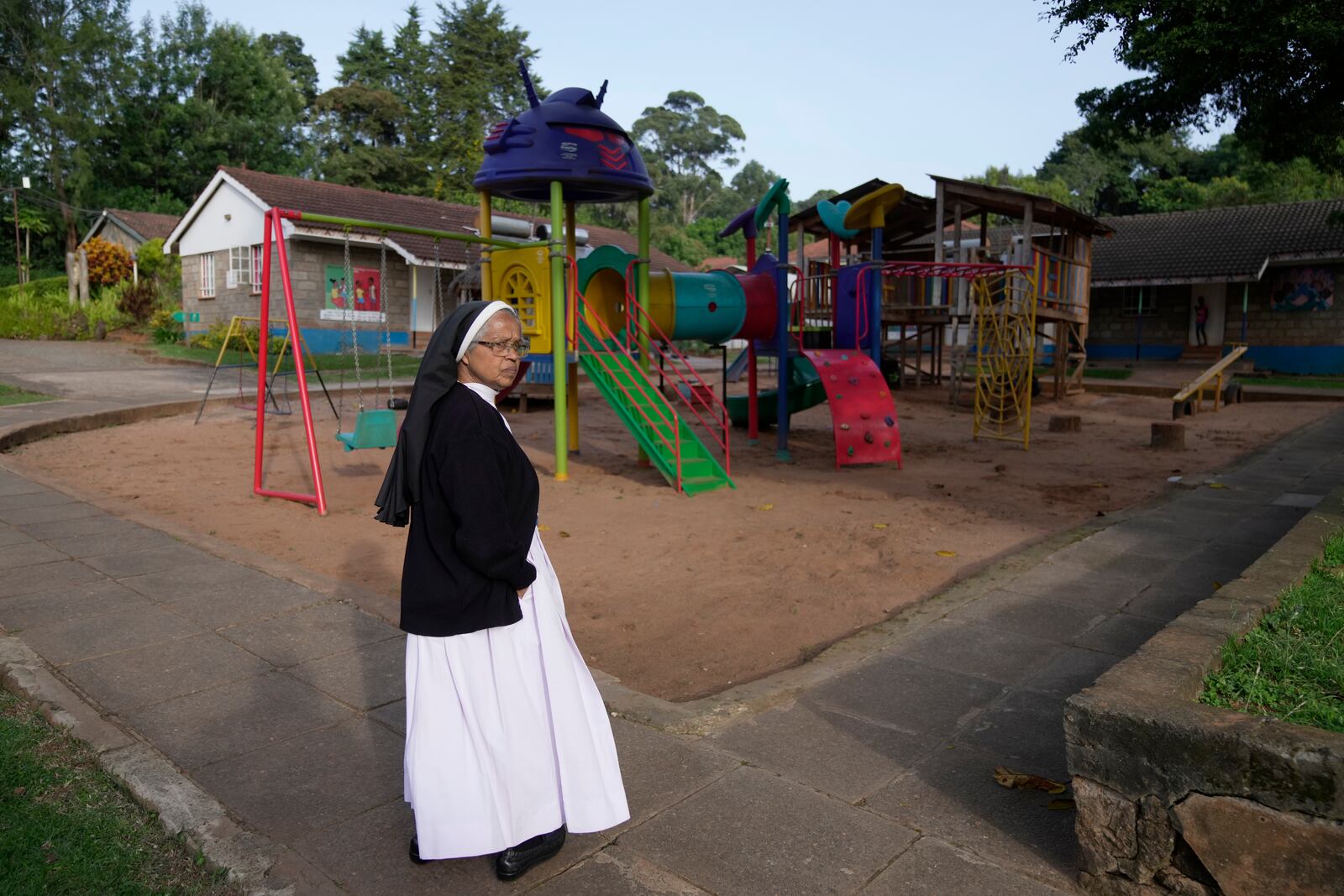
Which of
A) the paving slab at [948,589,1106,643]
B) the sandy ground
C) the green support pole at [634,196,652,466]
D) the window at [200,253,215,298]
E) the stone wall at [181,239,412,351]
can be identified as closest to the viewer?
the paving slab at [948,589,1106,643]

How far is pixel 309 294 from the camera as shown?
24.7 m

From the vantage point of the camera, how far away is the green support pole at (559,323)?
32.9 feet

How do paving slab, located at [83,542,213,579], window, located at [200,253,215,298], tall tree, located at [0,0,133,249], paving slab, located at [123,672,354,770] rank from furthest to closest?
tall tree, located at [0,0,133,249] < window, located at [200,253,215,298] < paving slab, located at [83,542,213,579] < paving slab, located at [123,672,354,770]

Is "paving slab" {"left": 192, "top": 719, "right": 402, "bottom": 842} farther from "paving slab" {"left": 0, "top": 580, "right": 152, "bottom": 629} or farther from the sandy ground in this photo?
"paving slab" {"left": 0, "top": 580, "right": 152, "bottom": 629}

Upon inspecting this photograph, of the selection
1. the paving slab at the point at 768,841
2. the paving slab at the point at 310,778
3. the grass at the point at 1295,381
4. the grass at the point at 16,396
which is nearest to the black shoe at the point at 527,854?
the paving slab at the point at 768,841

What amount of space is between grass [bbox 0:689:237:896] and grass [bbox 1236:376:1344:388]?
24.0 m

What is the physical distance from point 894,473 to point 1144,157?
40.8 m

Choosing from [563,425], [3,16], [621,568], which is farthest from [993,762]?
[3,16]

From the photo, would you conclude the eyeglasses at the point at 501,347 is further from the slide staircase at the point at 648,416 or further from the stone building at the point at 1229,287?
the stone building at the point at 1229,287

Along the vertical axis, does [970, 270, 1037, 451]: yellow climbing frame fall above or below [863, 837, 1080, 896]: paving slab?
above

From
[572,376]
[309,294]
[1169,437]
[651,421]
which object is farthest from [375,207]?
[1169,437]

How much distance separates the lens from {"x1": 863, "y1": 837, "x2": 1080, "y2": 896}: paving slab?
2631 millimetres

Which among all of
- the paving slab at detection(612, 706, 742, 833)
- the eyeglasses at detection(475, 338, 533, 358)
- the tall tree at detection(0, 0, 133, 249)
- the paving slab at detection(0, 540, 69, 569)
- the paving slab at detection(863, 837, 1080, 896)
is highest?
the tall tree at detection(0, 0, 133, 249)

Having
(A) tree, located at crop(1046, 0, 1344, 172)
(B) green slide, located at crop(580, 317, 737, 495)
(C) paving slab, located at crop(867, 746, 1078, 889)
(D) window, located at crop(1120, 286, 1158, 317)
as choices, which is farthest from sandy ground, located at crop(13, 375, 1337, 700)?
(D) window, located at crop(1120, 286, 1158, 317)
